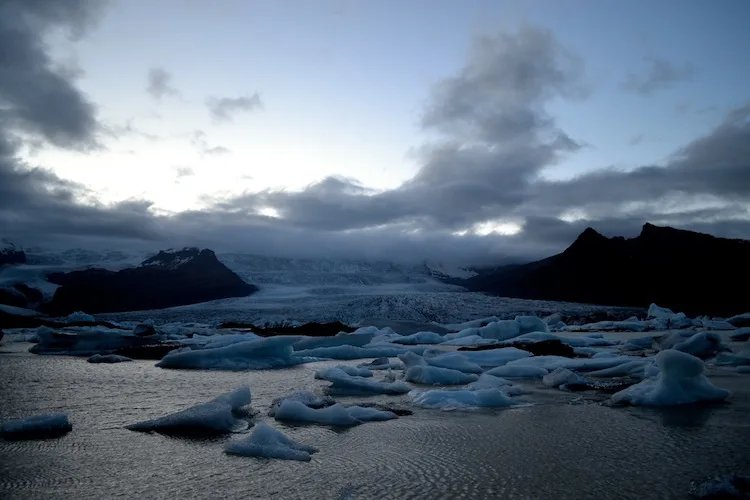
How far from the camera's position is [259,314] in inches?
1427

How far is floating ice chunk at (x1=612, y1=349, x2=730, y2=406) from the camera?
6309 mm

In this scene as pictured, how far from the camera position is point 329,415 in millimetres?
5539

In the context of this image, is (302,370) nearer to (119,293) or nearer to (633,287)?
(119,293)

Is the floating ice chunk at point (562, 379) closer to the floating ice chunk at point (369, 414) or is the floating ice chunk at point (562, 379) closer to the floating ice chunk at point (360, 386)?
the floating ice chunk at point (360, 386)

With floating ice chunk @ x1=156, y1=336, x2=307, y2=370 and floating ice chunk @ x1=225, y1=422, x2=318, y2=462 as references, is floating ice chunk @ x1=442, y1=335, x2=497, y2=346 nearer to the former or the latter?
floating ice chunk @ x1=156, y1=336, x2=307, y2=370

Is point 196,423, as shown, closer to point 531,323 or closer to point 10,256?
point 531,323

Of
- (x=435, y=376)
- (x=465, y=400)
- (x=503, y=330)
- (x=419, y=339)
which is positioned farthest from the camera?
(x=419, y=339)

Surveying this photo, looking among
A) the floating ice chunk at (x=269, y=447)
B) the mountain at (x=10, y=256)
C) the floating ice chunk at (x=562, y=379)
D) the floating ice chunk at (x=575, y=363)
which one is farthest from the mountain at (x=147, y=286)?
the floating ice chunk at (x=269, y=447)

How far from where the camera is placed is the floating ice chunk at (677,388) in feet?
20.7

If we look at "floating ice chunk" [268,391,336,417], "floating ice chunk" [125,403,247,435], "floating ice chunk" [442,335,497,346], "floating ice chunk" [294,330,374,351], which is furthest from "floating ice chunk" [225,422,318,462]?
"floating ice chunk" [442,335,497,346]

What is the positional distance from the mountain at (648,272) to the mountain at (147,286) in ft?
119

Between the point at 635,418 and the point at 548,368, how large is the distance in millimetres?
4951

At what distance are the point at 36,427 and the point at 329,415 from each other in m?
2.84

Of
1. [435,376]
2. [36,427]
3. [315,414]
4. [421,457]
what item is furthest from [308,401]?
[435,376]
